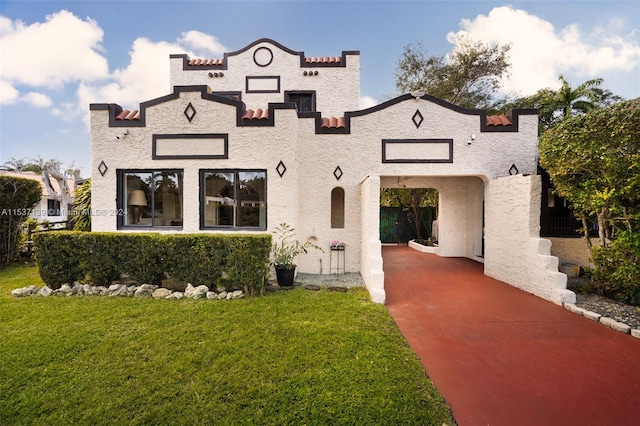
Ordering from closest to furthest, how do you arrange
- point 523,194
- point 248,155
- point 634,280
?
point 634,280
point 523,194
point 248,155

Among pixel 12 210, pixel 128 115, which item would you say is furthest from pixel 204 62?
pixel 12 210

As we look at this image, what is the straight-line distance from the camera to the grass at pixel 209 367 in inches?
103

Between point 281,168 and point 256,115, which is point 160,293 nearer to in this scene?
point 281,168

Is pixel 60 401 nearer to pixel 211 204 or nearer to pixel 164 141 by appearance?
pixel 211 204

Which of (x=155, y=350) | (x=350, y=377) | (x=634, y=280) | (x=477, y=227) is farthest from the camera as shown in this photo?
(x=477, y=227)

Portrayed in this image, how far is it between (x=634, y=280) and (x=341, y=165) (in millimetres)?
6831

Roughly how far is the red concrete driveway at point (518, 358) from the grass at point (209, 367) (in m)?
0.42

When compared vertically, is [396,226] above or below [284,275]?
above

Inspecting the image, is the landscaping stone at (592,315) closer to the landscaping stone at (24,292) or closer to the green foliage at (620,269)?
the green foliage at (620,269)

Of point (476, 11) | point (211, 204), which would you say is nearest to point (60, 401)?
point (211, 204)

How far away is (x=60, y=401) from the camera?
273 centimetres

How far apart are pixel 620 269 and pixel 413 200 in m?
9.71

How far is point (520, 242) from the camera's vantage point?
675 centimetres

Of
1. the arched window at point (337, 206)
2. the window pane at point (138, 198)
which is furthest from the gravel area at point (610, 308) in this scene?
the window pane at point (138, 198)
